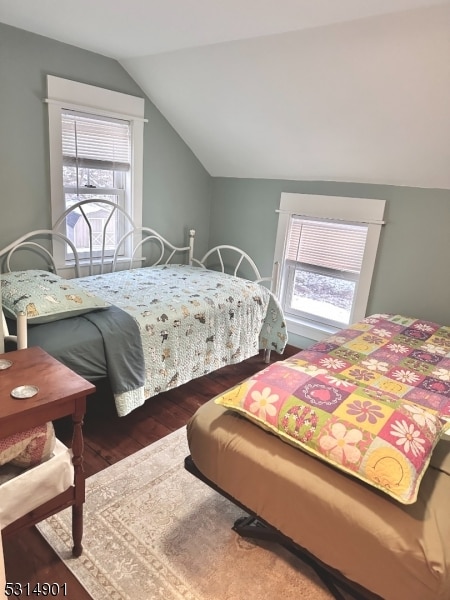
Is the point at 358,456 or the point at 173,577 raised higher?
the point at 358,456

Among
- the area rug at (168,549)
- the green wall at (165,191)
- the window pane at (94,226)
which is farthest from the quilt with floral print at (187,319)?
the green wall at (165,191)

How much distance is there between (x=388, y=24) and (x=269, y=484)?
2.00m

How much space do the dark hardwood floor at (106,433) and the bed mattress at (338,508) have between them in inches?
26.7

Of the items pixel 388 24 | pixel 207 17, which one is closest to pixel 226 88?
pixel 207 17

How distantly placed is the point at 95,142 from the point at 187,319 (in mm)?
1616

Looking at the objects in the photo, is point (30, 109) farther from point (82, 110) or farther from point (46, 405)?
point (46, 405)

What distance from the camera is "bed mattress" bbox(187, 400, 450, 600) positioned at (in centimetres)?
96

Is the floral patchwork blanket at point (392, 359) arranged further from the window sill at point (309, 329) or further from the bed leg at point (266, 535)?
the window sill at point (309, 329)

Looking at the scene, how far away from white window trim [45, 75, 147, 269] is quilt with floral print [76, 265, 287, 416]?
24.2 inches

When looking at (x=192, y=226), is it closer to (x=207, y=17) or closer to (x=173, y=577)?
(x=207, y=17)

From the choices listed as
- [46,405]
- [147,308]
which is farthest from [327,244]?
[46,405]

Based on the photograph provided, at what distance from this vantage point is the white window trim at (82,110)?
267 cm

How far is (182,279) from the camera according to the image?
306 cm

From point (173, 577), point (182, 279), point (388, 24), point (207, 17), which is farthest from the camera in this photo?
point (182, 279)
